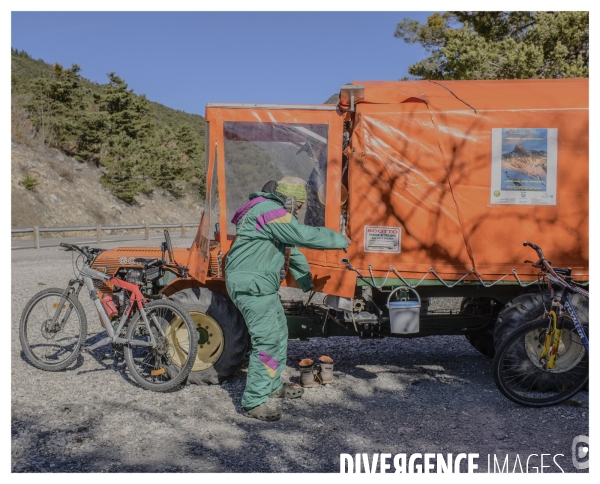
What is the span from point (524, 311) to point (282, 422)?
2.51 metres

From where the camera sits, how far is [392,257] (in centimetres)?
564

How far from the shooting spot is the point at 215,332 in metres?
5.73

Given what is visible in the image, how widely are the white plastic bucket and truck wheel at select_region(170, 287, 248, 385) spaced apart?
4.70 ft

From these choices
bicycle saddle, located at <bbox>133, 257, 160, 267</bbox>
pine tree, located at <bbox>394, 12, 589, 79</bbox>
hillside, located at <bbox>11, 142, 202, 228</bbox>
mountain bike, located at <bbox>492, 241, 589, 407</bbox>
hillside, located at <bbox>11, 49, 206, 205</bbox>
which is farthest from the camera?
hillside, located at <bbox>11, 49, 206, 205</bbox>

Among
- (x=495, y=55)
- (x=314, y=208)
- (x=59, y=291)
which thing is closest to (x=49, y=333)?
(x=59, y=291)

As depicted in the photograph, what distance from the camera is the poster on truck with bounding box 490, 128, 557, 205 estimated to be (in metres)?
5.49

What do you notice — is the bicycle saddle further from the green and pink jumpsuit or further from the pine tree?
the pine tree

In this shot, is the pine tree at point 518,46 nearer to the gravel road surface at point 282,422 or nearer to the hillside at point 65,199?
the gravel road surface at point 282,422

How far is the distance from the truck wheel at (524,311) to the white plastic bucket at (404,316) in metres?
0.81

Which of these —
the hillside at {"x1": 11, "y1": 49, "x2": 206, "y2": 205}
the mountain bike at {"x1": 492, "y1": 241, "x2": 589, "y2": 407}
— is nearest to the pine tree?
the mountain bike at {"x1": 492, "y1": 241, "x2": 589, "y2": 407}

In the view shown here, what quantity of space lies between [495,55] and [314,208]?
43.9 feet

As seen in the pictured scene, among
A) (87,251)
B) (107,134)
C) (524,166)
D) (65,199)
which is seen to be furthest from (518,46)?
(107,134)

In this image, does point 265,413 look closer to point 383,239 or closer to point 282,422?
point 282,422
